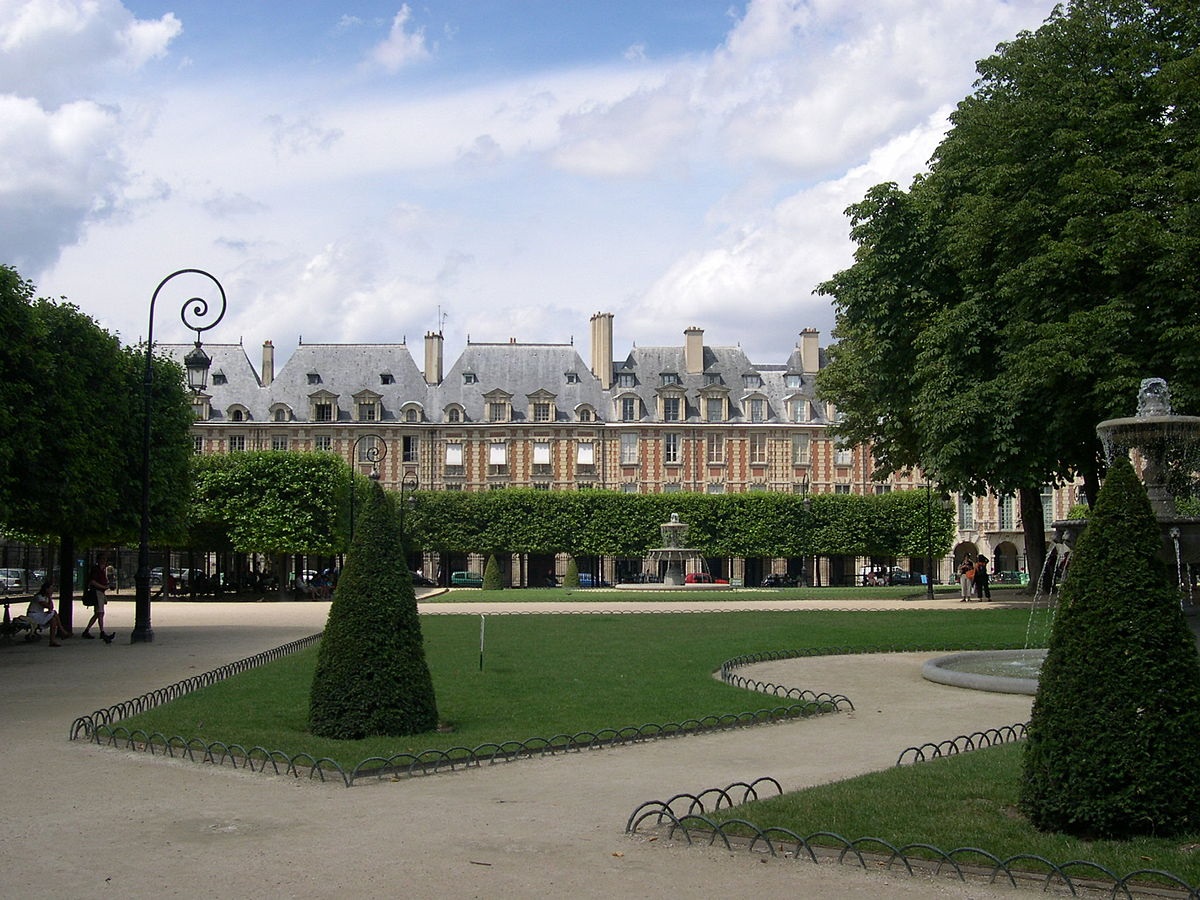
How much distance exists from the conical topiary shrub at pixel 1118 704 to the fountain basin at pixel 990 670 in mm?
5482

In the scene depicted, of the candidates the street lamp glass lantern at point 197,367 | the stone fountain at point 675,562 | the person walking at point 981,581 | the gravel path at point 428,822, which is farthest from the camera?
the stone fountain at point 675,562

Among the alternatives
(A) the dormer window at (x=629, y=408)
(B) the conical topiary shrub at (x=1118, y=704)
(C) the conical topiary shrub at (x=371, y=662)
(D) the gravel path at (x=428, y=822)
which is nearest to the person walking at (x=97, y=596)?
(D) the gravel path at (x=428, y=822)

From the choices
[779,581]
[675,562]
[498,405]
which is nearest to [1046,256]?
[675,562]

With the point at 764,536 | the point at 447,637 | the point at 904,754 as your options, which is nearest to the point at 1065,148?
the point at 447,637

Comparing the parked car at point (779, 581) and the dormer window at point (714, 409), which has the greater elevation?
the dormer window at point (714, 409)

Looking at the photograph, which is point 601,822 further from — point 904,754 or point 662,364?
point 662,364

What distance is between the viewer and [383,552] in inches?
419

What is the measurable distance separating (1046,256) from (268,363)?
175 feet

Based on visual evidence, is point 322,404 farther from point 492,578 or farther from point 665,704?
point 665,704

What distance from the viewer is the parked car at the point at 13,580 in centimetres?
4484

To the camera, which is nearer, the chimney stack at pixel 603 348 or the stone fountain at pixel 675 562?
the stone fountain at pixel 675 562

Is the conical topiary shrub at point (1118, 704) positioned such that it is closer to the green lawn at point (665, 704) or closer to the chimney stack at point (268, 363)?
the green lawn at point (665, 704)

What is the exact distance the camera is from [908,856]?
6.34 metres

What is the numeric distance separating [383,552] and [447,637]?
10612 mm
